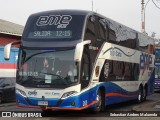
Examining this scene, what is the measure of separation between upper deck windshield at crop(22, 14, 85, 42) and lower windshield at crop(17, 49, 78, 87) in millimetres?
561

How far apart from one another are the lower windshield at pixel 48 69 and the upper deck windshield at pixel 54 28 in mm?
561

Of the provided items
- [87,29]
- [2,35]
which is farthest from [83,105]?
[2,35]

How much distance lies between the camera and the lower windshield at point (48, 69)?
1385 centimetres

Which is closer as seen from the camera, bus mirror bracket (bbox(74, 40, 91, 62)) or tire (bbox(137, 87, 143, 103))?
bus mirror bracket (bbox(74, 40, 91, 62))

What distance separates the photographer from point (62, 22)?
1463 cm

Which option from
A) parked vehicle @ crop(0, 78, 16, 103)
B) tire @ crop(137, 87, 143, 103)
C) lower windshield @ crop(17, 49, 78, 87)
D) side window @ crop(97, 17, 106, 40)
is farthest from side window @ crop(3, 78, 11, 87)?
lower windshield @ crop(17, 49, 78, 87)

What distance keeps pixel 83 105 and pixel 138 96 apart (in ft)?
31.2

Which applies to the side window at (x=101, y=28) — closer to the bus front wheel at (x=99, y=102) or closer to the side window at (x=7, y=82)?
the bus front wheel at (x=99, y=102)

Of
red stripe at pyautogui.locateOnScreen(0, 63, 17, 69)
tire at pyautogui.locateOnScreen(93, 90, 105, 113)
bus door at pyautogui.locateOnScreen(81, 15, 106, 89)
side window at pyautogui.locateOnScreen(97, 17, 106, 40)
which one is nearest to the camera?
bus door at pyautogui.locateOnScreen(81, 15, 106, 89)

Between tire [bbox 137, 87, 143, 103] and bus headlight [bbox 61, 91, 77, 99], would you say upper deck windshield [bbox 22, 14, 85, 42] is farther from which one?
tire [bbox 137, 87, 143, 103]

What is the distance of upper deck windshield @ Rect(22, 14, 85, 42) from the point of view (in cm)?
1426

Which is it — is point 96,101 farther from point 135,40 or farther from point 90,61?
point 135,40

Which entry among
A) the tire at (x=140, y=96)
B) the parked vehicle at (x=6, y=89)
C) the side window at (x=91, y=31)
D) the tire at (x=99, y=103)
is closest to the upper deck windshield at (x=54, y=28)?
the side window at (x=91, y=31)

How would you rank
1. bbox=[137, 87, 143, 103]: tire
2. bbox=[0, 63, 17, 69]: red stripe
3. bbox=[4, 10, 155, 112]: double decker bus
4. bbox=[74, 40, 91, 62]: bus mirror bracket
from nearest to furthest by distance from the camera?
1. bbox=[74, 40, 91, 62]: bus mirror bracket
2. bbox=[4, 10, 155, 112]: double decker bus
3. bbox=[137, 87, 143, 103]: tire
4. bbox=[0, 63, 17, 69]: red stripe
